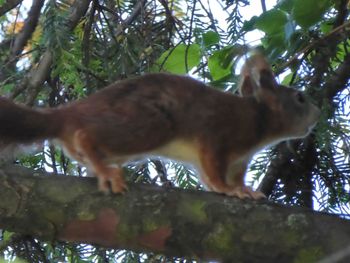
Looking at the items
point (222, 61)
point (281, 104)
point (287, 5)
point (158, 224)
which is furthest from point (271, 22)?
point (158, 224)

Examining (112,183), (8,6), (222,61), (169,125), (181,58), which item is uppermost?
(8,6)

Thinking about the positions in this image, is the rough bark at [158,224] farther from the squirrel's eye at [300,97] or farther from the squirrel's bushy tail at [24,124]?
the squirrel's eye at [300,97]

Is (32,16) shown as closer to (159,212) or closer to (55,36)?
(55,36)

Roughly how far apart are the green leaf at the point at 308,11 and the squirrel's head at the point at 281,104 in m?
0.39

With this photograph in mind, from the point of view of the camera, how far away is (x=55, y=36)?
9.39 ft

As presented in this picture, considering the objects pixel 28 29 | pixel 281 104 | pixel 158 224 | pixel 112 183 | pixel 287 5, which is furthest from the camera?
pixel 281 104

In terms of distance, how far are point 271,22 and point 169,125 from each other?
48 cm

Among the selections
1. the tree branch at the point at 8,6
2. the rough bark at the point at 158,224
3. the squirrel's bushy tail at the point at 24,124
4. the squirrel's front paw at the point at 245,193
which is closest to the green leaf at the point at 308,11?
the squirrel's front paw at the point at 245,193

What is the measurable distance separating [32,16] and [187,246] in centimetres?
132

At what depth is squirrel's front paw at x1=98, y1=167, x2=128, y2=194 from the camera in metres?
2.35

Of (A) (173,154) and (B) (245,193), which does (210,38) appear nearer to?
(A) (173,154)

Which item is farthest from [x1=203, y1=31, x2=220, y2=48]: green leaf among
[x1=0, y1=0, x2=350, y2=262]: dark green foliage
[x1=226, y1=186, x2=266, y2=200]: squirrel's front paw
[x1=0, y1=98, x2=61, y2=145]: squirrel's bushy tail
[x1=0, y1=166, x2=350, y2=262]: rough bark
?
[x1=0, y1=166, x2=350, y2=262]: rough bark

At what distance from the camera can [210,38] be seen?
2961 millimetres

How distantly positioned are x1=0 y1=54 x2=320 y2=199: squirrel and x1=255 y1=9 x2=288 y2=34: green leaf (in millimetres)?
200
